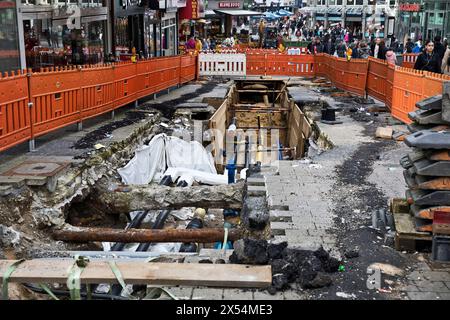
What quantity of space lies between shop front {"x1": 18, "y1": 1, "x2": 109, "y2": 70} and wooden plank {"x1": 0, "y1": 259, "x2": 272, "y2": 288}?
871 centimetres

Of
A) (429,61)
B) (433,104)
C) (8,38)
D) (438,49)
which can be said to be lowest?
(433,104)

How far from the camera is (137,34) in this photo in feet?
77.4

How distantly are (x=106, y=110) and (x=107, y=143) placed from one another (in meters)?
2.43

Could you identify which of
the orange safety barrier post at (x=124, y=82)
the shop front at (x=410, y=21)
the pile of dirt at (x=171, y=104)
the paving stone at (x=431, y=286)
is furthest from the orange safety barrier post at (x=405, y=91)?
the shop front at (x=410, y=21)

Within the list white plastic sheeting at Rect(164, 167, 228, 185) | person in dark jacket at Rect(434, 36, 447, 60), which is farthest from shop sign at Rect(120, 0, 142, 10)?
white plastic sheeting at Rect(164, 167, 228, 185)

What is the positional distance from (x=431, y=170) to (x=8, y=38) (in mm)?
9656

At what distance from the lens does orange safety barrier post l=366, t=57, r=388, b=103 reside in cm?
1474

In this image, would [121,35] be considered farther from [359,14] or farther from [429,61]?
[359,14]

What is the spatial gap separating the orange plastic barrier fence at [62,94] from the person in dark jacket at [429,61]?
25.2 ft

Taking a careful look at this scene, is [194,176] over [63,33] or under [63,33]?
under

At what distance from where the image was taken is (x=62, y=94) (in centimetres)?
1002

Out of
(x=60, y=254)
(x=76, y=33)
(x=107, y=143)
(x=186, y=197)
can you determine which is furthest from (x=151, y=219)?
(x=76, y=33)

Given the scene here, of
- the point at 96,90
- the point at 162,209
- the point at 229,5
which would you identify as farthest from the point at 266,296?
the point at 229,5
